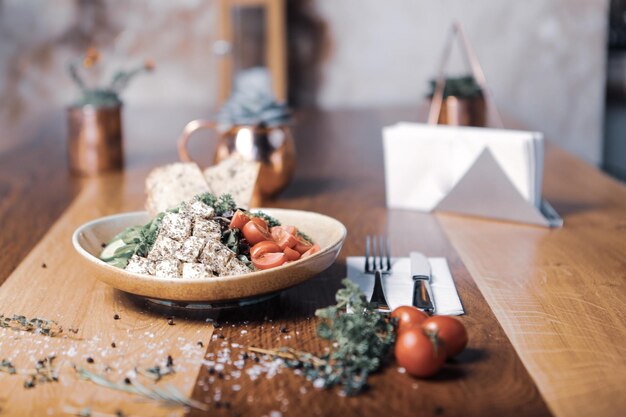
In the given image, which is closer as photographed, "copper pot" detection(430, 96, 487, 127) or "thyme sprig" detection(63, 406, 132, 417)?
"thyme sprig" detection(63, 406, 132, 417)

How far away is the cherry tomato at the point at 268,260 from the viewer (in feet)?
3.74

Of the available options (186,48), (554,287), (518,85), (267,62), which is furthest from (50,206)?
(518,85)

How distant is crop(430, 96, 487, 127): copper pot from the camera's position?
2.42 metres

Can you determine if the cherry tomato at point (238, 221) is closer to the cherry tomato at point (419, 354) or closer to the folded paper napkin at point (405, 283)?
the folded paper napkin at point (405, 283)

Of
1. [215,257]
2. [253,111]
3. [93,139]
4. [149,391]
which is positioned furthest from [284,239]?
[93,139]

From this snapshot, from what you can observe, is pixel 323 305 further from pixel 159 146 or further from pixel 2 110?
pixel 2 110

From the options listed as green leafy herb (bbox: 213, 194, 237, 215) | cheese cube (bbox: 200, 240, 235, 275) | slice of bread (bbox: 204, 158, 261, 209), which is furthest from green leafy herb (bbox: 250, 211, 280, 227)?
slice of bread (bbox: 204, 158, 261, 209)

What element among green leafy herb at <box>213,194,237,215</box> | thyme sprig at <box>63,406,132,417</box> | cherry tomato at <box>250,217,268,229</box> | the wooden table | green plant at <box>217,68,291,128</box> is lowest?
the wooden table

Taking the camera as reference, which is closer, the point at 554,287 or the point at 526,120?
the point at 554,287

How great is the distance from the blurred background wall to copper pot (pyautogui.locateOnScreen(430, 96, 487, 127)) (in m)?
2.10

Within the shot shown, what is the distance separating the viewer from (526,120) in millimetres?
4633

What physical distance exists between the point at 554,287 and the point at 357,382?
509mm

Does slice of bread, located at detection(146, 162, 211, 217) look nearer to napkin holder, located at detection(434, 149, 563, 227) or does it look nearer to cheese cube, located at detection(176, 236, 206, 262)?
cheese cube, located at detection(176, 236, 206, 262)

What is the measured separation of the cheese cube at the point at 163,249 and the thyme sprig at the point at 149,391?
208 millimetres
